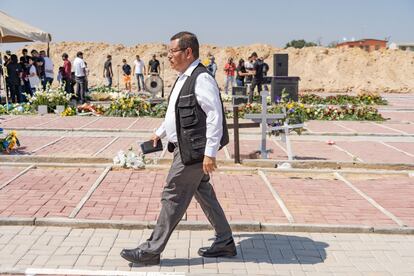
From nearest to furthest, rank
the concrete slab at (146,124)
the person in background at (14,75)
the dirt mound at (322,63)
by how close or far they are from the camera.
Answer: the concrete slab at (146,124), the person in background at (14,75), the dirt mound at (322,63)

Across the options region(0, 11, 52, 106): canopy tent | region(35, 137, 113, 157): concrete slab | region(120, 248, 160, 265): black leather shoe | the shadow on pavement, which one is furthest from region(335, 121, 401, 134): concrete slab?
region(0, 11, 52, 106): canopy tent

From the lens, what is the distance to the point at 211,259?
4211 millimetres

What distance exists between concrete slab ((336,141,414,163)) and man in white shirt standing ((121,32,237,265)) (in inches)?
207

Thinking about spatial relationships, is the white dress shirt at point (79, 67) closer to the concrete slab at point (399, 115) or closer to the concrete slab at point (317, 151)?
the concrete slab at point (317, 151)

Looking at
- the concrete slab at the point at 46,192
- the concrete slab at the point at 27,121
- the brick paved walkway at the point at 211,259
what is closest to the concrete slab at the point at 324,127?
the concrete slab at the point at 46,192

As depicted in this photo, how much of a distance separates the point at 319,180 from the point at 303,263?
2957 millimetres

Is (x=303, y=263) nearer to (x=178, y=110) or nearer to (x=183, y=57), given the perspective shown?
(x=178, y=110)

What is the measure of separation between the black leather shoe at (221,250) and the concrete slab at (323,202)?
3.91 feet

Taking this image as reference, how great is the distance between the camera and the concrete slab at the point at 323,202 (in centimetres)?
527

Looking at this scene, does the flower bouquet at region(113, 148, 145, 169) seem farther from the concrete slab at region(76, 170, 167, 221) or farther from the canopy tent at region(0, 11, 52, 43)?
the canopy tent at region(0, 11, 52, 43)

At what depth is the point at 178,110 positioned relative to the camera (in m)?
3.86

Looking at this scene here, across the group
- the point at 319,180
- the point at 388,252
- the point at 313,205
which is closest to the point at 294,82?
the point at 319,180

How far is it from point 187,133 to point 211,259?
1.16m

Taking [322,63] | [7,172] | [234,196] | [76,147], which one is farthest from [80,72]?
[322,63]
